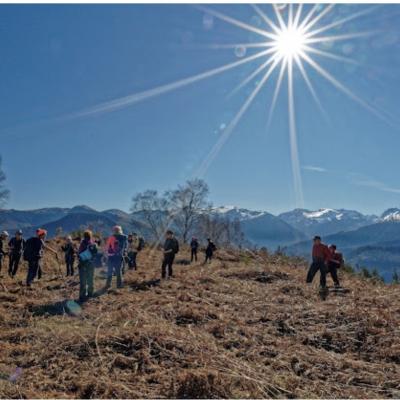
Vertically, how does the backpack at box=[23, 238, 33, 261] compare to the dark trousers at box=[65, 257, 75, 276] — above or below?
above

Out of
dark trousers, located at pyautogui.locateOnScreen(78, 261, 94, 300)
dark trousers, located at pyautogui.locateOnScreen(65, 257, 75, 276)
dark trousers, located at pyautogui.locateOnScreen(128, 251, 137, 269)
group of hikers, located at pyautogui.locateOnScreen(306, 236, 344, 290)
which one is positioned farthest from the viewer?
dark trousers, located at pyautogui.locateOnScreen(128, 251, 137, 269)

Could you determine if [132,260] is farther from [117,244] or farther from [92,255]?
[92,255]

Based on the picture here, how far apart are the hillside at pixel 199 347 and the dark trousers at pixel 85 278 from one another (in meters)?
0.56

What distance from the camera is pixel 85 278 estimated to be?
34.9ft

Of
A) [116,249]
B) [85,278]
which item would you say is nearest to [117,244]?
[116,249]

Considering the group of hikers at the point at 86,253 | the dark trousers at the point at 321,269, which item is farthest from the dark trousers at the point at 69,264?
the dark trousers at the point at 321,269

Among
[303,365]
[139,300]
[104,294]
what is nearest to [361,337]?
[303,365]

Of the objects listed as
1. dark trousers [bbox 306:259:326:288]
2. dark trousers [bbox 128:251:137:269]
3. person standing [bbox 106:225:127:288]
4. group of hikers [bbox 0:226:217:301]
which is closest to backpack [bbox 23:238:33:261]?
group of hikers [bbox 0:226:217:301]

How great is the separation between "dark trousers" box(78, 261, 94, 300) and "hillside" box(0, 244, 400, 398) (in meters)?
0.56

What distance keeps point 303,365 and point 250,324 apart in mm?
2431

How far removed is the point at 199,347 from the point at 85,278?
6.03 meters

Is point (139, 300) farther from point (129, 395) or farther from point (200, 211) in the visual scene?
point (200, 211)

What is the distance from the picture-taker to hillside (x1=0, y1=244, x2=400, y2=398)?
4.55m

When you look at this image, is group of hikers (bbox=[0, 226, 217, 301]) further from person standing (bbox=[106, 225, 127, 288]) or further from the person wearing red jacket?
the person wearing red jacket
